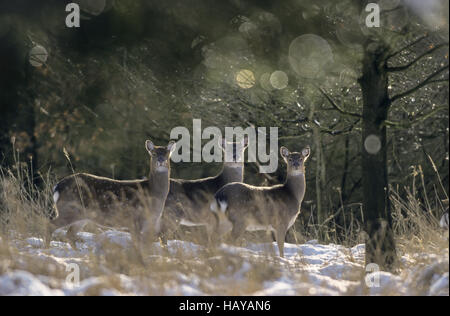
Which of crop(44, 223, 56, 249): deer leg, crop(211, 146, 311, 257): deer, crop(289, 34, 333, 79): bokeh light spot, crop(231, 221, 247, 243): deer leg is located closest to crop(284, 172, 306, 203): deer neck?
crop(211, 146, 311, 257): deer

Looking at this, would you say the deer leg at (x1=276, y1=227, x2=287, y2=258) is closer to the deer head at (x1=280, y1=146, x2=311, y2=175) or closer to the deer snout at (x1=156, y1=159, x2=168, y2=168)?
the deer head at (x1=280, y1=146, x2=311, y2=175)

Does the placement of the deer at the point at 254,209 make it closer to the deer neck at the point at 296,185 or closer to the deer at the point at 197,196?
the deer neck at the point at 296,185

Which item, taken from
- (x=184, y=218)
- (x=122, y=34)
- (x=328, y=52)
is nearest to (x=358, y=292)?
(x=328, y=52)

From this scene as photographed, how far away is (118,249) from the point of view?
6.65 m

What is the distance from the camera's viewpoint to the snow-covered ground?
5.45 m

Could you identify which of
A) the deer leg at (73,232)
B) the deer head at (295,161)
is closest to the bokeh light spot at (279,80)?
the deer head at (295,161)

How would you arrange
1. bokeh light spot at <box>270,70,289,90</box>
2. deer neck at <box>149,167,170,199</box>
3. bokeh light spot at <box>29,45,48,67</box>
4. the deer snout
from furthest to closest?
bokeh light spot at <box>29,45,48,67</box> → the deer snout → deer neck at <box>149,167,170,199</box> → bokeh light spot at <box>270,70,289,90</box>

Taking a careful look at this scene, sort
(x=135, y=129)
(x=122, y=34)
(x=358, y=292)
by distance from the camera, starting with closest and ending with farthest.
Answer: (x=358, y=292) < (x=122, y=34) < (x=135, y=129)

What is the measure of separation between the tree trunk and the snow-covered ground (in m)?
0.32

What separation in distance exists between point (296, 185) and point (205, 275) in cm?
328

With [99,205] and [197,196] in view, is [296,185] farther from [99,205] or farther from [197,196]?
[99,205]

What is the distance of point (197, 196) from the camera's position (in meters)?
9.58
